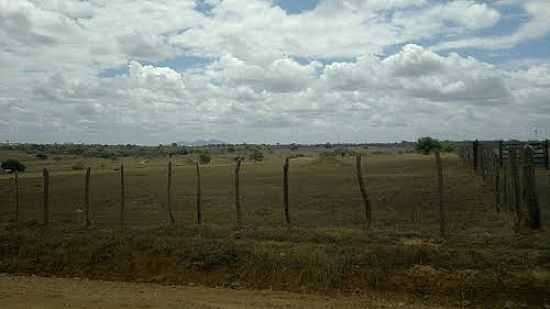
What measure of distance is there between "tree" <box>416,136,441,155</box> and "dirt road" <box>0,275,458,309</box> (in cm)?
7838

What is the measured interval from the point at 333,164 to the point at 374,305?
157 feet

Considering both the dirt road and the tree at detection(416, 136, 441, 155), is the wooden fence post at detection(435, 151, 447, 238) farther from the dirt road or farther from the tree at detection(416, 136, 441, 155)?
the tree at detection(416, 136, 441, 155)

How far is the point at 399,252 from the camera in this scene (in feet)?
36.9

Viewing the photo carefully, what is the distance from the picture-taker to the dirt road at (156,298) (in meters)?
9.00

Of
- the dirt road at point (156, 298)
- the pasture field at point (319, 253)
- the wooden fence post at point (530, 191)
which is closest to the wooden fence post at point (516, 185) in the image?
the wooden fence post at point (530, 191)

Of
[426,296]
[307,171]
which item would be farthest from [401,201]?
[307,171]

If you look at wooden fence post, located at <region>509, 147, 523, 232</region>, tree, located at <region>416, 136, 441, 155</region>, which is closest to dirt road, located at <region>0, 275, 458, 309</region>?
wooden fence post, located at <region>509, 147, 523, 232</region>

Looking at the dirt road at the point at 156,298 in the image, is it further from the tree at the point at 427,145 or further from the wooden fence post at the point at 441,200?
the tree at the point at 427,145

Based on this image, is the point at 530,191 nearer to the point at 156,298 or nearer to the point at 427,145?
the point at 156,298

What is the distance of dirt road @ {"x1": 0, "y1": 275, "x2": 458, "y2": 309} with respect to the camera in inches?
354

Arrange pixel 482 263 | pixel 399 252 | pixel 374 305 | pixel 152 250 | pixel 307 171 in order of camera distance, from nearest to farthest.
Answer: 1. pixel 374 305
2. pixel 482 263
3. pixel 399 252
4. pixel 152 250
5. pixel 307 171

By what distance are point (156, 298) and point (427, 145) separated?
8192 cm

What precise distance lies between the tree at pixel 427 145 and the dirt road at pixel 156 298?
7838 centimetres

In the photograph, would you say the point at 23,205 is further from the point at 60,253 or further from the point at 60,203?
the point at 60,253
